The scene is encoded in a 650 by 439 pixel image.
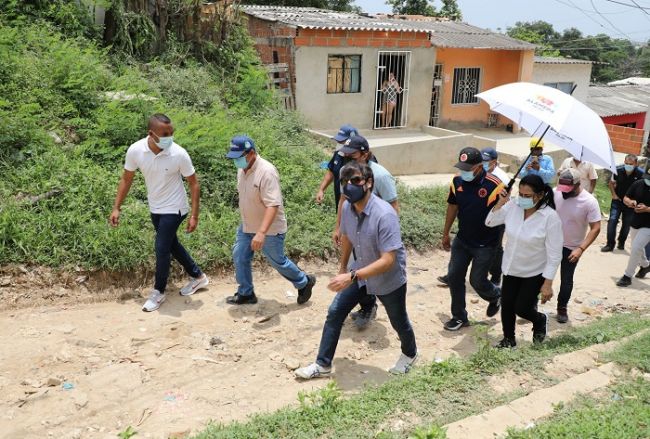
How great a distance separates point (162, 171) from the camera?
17.3 feet

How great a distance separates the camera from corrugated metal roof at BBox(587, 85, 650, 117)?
24.5 metres

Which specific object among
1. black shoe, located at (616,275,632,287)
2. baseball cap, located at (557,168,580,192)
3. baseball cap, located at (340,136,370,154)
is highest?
baseball cap, located at (340,136,370,154)

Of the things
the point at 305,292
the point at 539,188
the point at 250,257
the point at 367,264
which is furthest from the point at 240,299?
the point at 539,188

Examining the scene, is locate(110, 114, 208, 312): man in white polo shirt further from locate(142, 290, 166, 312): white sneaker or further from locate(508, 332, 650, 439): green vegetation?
locate(508, 332, 650, 439): green vegetation

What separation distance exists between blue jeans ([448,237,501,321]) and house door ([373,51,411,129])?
34.4 feet

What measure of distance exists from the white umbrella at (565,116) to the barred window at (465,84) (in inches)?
542

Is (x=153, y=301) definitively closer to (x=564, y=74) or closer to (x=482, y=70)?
(x=482, y=70)

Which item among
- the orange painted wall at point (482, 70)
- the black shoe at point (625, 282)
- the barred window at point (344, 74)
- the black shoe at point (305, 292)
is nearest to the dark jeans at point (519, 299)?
the black shoe at point (305, 292)

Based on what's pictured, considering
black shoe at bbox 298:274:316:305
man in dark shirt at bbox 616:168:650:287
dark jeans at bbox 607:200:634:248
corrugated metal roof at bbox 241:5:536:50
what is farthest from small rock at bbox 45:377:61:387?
corrugated metal roof at bbox 241:5:536:50

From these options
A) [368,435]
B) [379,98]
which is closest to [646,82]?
[379,98]

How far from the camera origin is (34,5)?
34.7ft

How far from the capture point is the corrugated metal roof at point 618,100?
24.5 metres

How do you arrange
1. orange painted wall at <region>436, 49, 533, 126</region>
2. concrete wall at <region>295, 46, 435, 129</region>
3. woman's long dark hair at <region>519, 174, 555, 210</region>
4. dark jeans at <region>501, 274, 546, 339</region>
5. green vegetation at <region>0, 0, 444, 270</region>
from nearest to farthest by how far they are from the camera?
woman's long dark hair at <region>519, 174, 555, 210</region>
dark jeans at <region>501, 274, 546, 339</region>
green vegetation at <region>0, 0, 444, 270</region>
concrete wall at <region>295, 46, 435, 129</region>
orange painted wall at <region>436, 49, 533, 126</region>

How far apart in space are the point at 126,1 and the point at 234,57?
2445 mm
